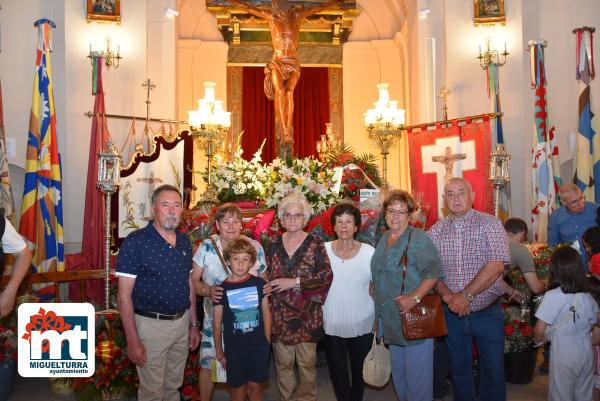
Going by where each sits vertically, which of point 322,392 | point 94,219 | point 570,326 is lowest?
point 322,392

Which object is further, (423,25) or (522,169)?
(423,25)

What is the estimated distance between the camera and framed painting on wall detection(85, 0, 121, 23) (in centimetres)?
868

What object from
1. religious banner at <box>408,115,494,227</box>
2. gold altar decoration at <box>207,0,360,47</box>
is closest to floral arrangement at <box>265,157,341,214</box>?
religious banner at <box>408,115,494,227</box>

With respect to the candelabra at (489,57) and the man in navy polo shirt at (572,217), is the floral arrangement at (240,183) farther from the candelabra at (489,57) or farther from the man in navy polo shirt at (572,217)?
the candelabra at (489,57)

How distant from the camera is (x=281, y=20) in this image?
9.73m

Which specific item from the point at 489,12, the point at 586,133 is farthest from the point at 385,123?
the point at 586,133

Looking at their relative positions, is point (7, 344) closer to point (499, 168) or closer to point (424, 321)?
point (424, 321)

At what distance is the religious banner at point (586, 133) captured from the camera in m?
7.14

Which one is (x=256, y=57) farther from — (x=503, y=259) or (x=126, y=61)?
(x=503, y=259)

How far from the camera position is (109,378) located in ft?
14.4

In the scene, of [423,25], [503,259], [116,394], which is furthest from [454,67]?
[116,394]

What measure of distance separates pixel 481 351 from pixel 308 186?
239cm

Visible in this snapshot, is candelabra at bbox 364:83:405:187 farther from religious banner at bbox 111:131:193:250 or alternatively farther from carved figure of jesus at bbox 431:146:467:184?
religious banner at bbox 111:131:193:250

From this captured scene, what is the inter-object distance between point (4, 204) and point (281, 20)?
17.6 ft
